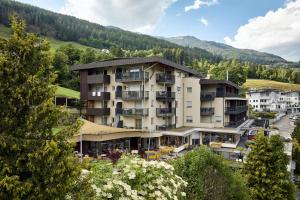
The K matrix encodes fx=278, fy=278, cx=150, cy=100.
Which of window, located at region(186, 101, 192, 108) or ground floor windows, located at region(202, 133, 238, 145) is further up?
window, located at region(186, 101, 192, 108)

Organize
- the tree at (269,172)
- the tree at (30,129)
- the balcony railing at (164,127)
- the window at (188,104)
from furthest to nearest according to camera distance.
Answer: the window at (188,104)
the balcony railing at (164,127)
the tree at (269,172)
the tree at (30,129)

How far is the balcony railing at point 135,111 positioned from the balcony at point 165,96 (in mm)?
3081

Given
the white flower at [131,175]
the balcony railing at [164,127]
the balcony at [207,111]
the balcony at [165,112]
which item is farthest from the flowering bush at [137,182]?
the balcony at [207,111]

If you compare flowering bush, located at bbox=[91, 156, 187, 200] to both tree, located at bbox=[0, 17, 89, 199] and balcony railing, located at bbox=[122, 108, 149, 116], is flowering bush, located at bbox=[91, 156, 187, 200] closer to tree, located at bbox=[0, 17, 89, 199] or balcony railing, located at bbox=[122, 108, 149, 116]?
tree, located at bbox=[0, 17, 89, 199]

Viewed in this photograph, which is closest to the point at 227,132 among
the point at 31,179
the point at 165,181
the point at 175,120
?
the point at 175,120

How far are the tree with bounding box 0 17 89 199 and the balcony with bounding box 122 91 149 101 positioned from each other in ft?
101

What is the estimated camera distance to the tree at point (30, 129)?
660 cm

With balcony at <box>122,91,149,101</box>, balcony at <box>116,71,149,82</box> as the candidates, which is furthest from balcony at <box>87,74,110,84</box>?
balcony at <box>122,91,149,101</box>

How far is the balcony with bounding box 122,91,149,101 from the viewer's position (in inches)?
1517

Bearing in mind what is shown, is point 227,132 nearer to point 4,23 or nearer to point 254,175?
point 254,175

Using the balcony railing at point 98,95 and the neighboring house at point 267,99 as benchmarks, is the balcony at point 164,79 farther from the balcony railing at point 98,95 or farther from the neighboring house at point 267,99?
the neighboring house at point 267,99

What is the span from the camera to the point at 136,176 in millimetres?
8117

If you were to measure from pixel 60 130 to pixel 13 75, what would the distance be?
75.0 inches

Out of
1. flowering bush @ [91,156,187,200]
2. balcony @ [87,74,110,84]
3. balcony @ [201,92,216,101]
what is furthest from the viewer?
balcony @ [201,92,216,101]
